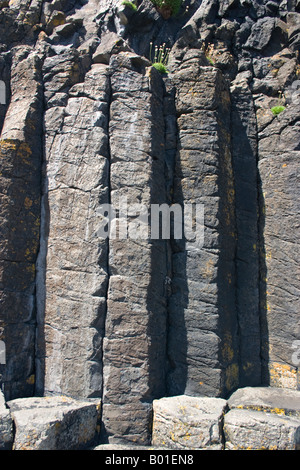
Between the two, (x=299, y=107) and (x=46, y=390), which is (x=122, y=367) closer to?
(x=46, y=390)

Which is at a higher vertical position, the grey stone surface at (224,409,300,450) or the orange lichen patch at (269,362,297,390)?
the orange lichen patch at (269,362,297,390)

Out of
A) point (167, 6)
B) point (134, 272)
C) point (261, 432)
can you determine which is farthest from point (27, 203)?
point (167, 6)

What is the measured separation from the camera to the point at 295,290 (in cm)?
791

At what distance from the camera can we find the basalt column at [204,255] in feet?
24.3

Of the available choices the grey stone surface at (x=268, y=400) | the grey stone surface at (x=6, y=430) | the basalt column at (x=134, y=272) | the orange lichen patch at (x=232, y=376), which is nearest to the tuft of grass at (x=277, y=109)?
the basalt column at (x=134, y=272)

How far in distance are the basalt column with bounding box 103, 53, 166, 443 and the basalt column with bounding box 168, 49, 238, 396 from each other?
37 cm

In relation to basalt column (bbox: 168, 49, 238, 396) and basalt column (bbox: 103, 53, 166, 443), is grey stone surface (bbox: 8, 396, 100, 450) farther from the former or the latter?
basalt column (bbox: 168, 49, 238, 396)

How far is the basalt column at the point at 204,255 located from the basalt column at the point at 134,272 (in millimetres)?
367

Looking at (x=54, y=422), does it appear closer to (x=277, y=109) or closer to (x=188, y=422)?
(x=188, y=422)

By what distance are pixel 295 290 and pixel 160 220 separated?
307 centimetres

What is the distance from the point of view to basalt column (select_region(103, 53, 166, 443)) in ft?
22.8

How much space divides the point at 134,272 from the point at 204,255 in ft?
4.78

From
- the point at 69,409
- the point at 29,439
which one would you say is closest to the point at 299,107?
the point at 69,409
